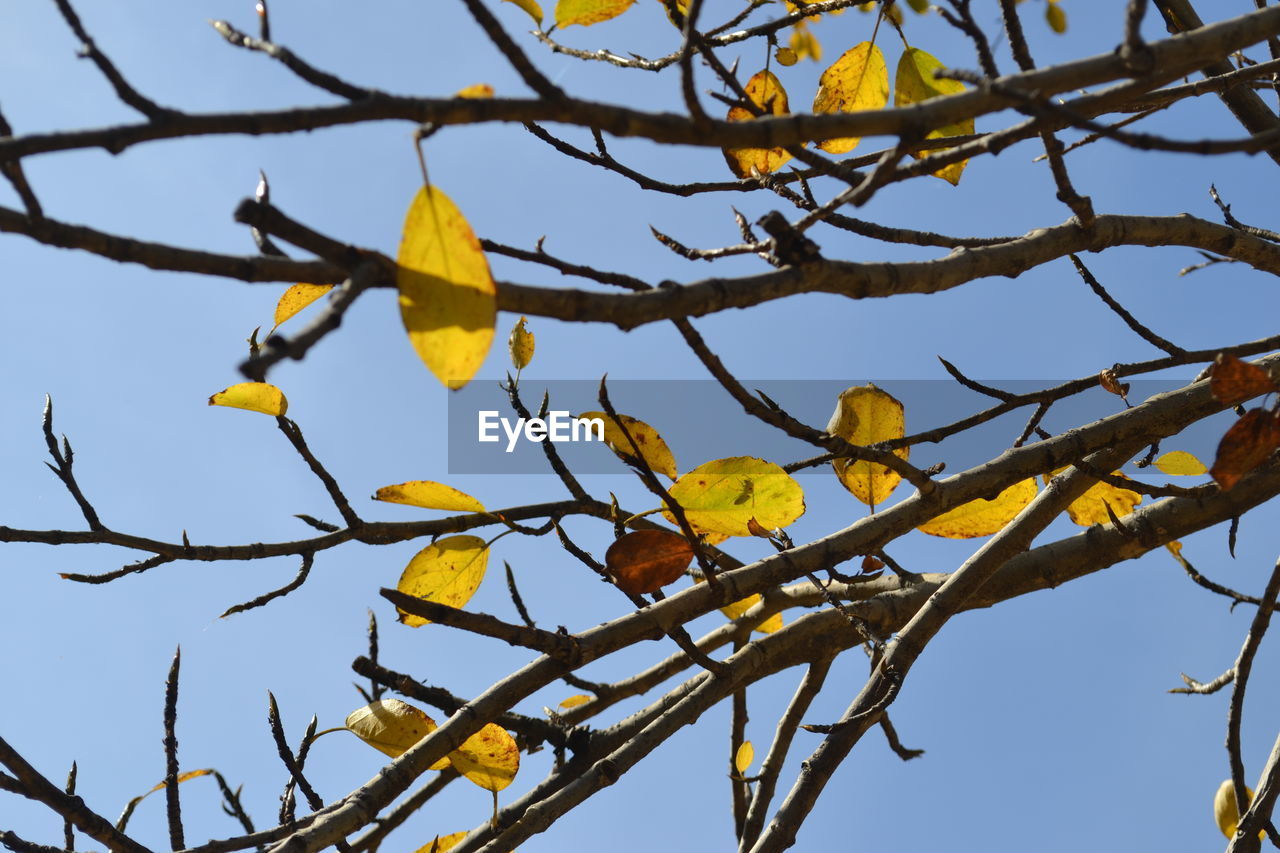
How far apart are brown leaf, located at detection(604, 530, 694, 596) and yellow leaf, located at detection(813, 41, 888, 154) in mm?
664

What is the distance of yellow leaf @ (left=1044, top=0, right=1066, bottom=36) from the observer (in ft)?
6.69

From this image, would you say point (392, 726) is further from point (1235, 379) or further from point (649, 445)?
point (1235, 379)

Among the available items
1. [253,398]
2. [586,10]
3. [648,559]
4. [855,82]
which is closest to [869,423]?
[648,559]

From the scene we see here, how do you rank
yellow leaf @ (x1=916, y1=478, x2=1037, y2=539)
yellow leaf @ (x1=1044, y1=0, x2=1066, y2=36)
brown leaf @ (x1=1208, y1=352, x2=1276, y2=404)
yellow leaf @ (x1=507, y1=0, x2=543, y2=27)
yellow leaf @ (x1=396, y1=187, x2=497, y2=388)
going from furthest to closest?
yellow leaf @ (x1=1044, y1=0, x2=1066, y2=36)
yellow leaf @ (x1=916, y1=478, x2=1037, y2=539)
yellow leaf @ (x1=507, y1=0, x2=543, y2=27)
brown leaf @ (x1=1208, y1=352, x2=1276, y2=404)
yellow leaf @ (x1=396, y1=187, x2=497, y2=388)

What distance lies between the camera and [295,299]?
107cm

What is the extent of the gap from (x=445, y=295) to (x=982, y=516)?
3.33 ft

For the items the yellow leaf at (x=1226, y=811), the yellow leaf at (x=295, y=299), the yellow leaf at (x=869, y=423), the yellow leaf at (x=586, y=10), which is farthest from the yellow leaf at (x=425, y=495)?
the yellow leaf at (x=1226, y=811)

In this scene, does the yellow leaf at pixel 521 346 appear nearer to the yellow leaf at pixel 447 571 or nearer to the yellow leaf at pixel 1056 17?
the yellow leaf at pixel 447 571

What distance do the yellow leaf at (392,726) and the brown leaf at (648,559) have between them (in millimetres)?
321

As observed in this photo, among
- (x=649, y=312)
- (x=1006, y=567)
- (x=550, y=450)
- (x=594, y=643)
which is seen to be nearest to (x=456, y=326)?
(x=649, y=312)

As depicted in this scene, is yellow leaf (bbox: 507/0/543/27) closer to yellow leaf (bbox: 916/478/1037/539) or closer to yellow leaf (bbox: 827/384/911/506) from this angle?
yellow leaf (bbox: 827/384/911/506)

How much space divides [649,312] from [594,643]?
0.53 metres

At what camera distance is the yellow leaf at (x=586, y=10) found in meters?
1.23

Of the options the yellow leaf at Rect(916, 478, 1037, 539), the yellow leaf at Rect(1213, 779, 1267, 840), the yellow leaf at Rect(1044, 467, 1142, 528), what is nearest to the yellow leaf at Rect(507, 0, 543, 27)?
the yellow leaf at Rect(916, 478, 1037, 539)
